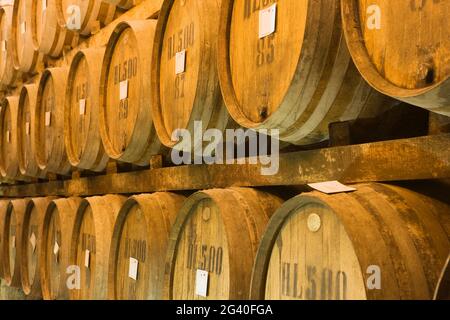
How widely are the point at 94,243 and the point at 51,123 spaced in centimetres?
161

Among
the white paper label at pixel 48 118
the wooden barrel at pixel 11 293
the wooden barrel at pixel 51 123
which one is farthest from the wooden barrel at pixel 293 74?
the wooden barrel at pixel 11 293

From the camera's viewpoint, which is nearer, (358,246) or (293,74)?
(358,246)

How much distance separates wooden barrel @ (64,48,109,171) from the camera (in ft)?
13.3

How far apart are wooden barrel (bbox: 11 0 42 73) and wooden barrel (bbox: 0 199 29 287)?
159 cm

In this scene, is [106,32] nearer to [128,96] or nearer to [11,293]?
[128,96]

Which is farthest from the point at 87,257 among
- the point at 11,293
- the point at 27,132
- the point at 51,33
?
the point at 11,293

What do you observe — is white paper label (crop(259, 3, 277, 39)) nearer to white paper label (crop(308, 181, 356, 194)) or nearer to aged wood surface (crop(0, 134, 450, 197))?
aged wood surface (crop(0, 134, 450, 197))

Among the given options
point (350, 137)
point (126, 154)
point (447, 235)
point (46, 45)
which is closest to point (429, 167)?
point (447, 235)

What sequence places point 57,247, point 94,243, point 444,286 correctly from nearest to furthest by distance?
point 444,286 < point 94,243 < point 57,247

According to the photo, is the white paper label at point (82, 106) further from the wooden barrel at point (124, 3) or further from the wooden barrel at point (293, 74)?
the wooden barrel at point (293, 74)

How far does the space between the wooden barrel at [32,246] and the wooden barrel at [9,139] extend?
891 millimetres

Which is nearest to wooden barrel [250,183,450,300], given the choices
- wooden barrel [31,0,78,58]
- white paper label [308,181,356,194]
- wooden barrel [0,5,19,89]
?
white paper label [308,181,356,194]

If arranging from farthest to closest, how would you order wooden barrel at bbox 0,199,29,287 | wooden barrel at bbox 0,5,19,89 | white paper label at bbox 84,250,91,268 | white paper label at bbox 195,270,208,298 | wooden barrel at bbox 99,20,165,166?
wooden barrel at bbox 0,5,19,89, wooden barrel at bbox 0,199,29,287, white paper label at bbox 84,250,91,268, wooden barrel at bbox 99,20,165,166, white paper label at bbox 195,270,208,298

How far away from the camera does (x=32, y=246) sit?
547 cm
